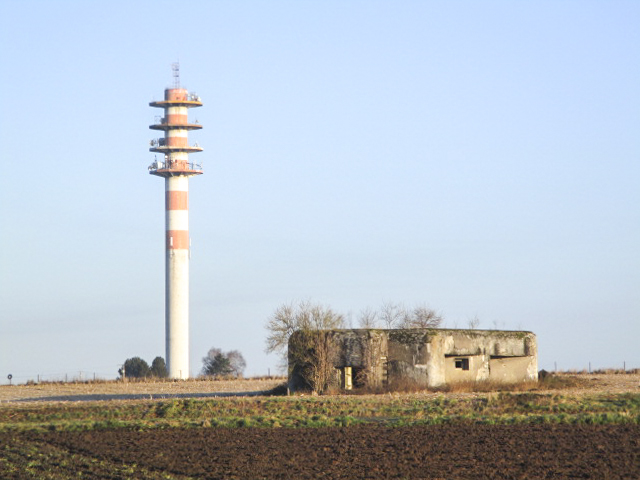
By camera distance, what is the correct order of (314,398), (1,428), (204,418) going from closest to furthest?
(1,428), (204,418), (314,398)

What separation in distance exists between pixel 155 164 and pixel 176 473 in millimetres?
54532

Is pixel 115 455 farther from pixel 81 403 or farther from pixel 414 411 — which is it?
pixel 81 403

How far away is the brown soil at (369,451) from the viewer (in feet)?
73.6

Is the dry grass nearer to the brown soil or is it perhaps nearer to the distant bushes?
the brown soil

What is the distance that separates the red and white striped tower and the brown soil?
43.2 metres

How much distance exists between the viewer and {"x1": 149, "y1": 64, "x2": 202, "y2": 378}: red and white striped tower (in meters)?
73.2

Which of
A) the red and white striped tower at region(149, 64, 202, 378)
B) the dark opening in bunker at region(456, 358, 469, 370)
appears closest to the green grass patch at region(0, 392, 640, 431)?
the dark opening in bunker at region(456, 358, 469, 370)

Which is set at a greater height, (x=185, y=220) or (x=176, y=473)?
(x=185, y=220)

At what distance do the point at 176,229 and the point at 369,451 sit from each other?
4992 centimetres

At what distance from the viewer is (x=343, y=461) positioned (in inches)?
945

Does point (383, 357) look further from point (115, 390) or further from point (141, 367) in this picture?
point (141, 367)

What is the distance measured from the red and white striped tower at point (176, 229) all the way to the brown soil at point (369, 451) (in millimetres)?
43151

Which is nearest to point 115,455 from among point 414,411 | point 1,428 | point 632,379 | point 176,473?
point 176,473

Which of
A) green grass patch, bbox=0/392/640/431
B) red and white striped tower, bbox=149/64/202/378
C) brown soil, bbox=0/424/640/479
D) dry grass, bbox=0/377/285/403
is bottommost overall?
brown soil, bbox=0/424/640/479
